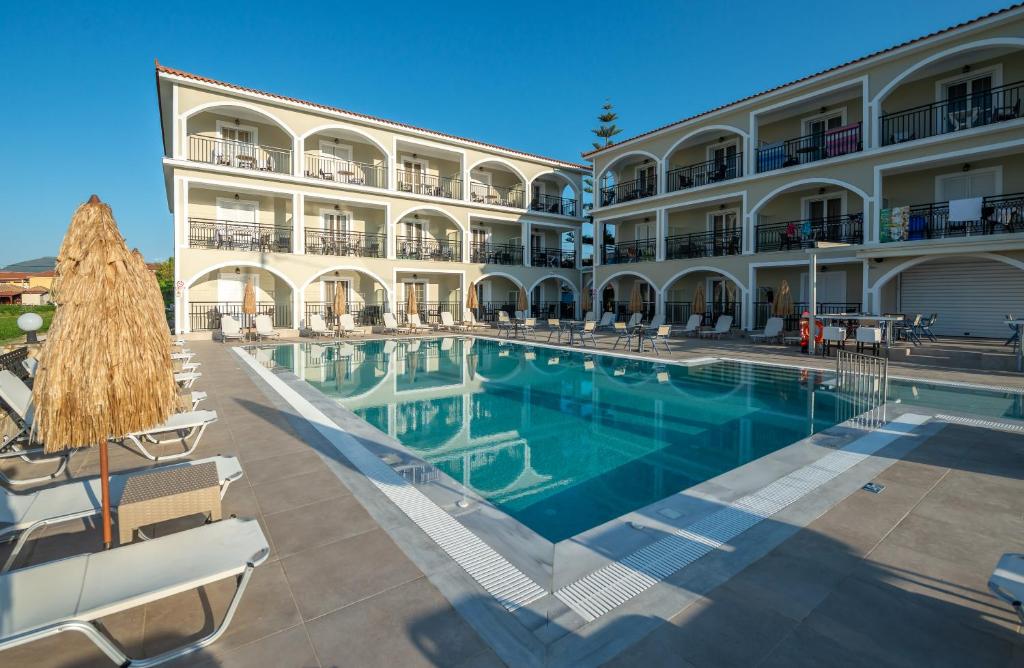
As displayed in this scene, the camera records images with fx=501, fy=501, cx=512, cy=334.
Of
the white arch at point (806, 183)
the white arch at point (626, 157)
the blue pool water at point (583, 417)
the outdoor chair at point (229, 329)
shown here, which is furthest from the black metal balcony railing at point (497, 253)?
the blue pool water at point (583, 417)

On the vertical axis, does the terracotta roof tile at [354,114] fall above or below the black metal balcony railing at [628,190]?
above

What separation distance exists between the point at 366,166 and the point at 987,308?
2340 cm

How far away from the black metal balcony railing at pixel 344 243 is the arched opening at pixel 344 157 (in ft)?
7.68

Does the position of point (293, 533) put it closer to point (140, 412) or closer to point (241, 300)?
point (140, 412)

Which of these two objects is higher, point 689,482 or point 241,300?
point 241,300

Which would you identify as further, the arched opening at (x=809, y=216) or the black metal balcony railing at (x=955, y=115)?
the arched opening at (x=809, y=216)

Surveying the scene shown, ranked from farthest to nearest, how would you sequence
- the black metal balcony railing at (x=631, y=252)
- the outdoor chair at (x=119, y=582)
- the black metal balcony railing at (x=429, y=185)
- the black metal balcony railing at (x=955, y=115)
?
the black metal balcony railing at (x=429, y=185) < the black metal balcony railing at (x=631, y=252) < the black metal balcony railing at (x=955, y=115) < the outdoor chair at (x=119, y=582)

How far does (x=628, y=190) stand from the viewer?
84.1 ft

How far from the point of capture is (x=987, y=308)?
594 inches

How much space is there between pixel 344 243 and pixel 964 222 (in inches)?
868

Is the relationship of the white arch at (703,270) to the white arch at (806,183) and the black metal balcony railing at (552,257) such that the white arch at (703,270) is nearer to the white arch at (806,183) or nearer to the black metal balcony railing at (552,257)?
the white arch at (806,183)

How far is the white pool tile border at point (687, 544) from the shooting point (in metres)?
2.82

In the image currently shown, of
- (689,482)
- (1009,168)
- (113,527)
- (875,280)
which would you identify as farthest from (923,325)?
(113,527)

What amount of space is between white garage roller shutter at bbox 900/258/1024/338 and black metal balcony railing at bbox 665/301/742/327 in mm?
5329
